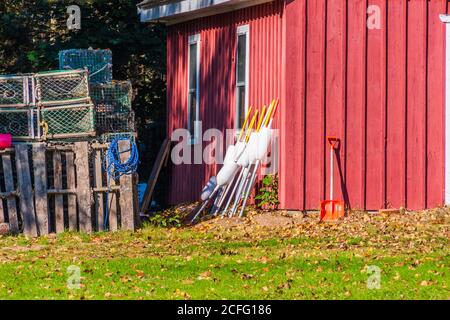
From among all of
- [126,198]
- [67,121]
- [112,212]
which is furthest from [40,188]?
[67,121]

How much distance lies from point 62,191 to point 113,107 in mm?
2882

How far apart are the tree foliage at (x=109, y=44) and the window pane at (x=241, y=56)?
17.8 ft

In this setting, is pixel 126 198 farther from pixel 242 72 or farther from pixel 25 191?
pixel 242 72

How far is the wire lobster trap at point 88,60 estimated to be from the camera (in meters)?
21.7

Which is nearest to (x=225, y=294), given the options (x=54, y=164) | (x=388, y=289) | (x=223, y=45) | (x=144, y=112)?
(x=388, y=289)

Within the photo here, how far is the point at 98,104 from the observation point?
20922 mm

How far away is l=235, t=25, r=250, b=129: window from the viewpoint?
21.7 metres

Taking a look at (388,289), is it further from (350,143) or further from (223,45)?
(223,45)

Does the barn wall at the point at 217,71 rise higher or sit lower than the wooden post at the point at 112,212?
higher

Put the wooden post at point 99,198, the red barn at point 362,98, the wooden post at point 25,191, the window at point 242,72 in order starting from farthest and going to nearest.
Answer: the window at point 242,72
the red barn at point 362,98
the wooden post at point 99,198
the wooden post at point 25,191

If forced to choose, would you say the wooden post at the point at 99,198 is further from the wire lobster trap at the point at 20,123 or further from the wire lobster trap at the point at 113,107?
the wire lobster trap at the point at 113,107

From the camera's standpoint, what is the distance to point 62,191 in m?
18.7

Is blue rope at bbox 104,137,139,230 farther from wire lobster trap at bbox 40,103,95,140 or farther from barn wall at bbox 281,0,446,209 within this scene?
barn wall at bbox 281,0,446,209

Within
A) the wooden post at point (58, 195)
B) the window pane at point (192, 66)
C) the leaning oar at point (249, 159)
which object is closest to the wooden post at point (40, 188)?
the wooden post at point (58, 195)
